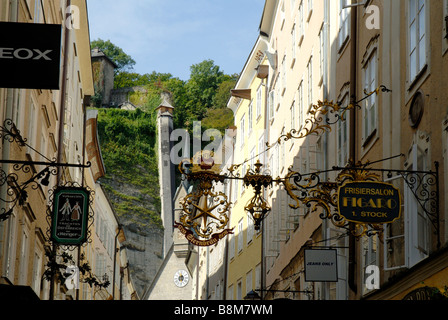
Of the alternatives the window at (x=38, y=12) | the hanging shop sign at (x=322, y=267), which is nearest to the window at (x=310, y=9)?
the window at (x=38, y=12)

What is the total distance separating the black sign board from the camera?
1602 cm

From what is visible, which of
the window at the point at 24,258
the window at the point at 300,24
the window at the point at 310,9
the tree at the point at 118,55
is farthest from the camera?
the tree at the point at 118,55

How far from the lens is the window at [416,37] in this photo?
15.0 m

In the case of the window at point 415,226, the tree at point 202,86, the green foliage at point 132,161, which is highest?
the tree at point 202,86

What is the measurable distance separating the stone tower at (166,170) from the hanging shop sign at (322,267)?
299ft

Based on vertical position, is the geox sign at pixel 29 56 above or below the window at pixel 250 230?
above

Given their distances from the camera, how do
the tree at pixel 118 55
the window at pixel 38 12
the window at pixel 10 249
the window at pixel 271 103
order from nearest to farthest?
the window at pixel 10 249 < the window at pixel 38 12 < the window at pixel 271 103 < the tree at pixel 118 55

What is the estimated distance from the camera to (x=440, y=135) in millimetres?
13875

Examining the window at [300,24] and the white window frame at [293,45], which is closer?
the window at [300,24]

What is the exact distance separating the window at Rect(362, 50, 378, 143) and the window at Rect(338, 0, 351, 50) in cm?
225

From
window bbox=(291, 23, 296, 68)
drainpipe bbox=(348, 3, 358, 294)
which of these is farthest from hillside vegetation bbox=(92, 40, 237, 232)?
drainpipe bbox=(348, 3, 358, 294)

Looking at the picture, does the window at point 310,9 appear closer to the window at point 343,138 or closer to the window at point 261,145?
the window at point 343,138
